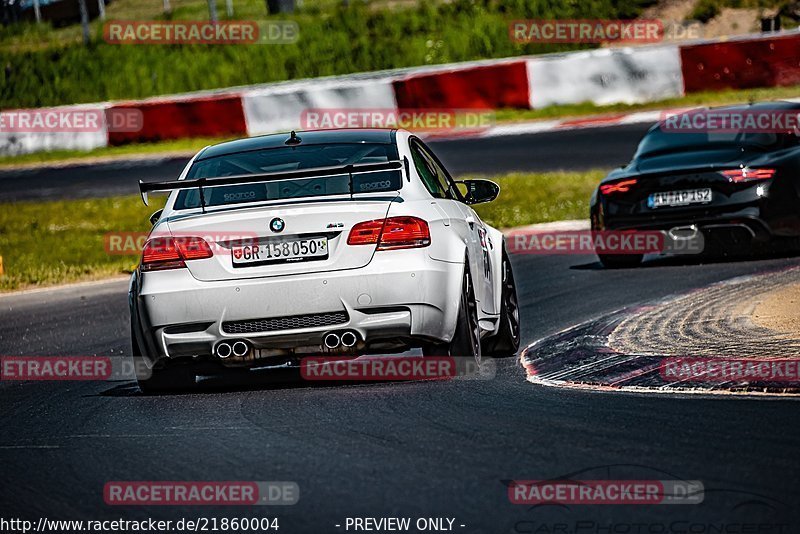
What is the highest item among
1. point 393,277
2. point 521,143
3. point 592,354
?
point 393,277

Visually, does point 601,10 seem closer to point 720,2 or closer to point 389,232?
point 720,2

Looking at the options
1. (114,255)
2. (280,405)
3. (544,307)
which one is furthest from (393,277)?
(114,255)

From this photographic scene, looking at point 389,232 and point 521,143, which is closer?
point 389,232

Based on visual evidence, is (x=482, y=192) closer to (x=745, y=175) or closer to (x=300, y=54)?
(x=745, y=175)

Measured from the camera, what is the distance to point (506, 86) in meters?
29.5

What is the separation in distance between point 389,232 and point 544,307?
12.6 ft

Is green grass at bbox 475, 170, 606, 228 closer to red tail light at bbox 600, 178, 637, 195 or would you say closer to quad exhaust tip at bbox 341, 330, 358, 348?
red tail light at bbox 600, 178, 637, 195

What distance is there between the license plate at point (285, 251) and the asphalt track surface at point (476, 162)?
15.1 meters

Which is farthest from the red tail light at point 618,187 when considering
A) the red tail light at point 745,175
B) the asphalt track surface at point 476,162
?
the asphalt track surface at point 476,162

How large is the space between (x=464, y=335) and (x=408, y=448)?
1.79m

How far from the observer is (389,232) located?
749 centimetres

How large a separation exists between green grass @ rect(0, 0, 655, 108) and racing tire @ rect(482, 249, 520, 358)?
1053 inches

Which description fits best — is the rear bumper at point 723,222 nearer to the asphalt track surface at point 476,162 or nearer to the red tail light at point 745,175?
the red tail light at point 745,175

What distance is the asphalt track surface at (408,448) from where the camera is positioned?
16.2ft
